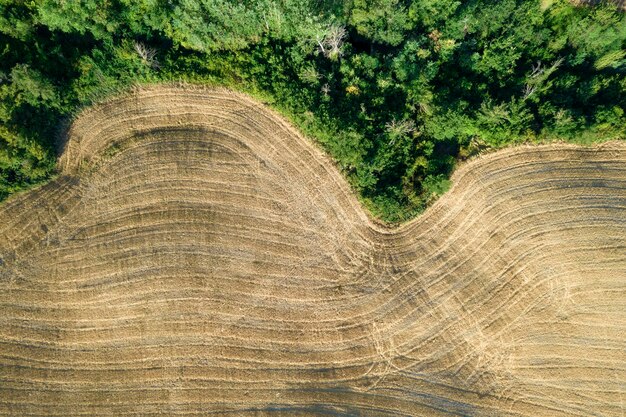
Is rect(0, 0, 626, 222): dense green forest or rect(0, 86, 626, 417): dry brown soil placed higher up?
rect(0, 0, 626, 222): dense green forest

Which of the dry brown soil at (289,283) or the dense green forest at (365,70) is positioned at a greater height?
the dense green forest at (365,70)

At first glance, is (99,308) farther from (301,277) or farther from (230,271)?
(301,277)

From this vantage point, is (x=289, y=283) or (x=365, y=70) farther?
(x=365, y=70)

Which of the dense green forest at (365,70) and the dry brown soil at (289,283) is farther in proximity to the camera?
the dense green forest at (365,70)

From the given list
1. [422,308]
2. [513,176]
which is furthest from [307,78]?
[422,308]

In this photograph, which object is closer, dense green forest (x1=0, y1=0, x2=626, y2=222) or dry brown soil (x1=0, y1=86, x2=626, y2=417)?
dry brown soil (x1=0, y1=86, x2=626, y2=417)
